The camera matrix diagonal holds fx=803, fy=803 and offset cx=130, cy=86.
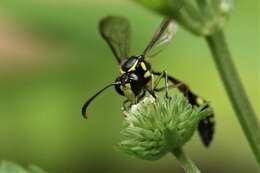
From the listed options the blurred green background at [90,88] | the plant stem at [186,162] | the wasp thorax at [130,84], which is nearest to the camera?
the plant stem at [186,162]

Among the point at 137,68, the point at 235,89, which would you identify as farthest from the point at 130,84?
the point at 235,89

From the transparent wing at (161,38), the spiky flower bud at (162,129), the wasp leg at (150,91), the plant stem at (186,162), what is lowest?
the plant stem at (186,162)

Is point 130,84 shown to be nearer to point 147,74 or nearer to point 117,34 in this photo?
point 147,74

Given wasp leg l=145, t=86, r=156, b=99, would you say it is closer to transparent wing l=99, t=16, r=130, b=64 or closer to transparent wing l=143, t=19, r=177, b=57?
transparent wing l=143, t=19, r=177, b=57

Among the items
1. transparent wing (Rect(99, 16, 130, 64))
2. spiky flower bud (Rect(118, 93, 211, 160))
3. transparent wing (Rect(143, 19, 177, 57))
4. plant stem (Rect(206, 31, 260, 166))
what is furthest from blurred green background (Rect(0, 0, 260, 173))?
spiky flower bud (Rect(118, 93, 211, 160))

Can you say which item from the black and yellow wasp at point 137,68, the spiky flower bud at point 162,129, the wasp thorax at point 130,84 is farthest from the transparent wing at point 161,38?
the spiky flower bud at point 162,129

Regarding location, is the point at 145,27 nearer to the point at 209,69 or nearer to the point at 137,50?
the point at 137,50

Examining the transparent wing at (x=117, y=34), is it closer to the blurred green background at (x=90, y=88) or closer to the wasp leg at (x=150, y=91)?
the wasp leg at (x=150, y=91)
